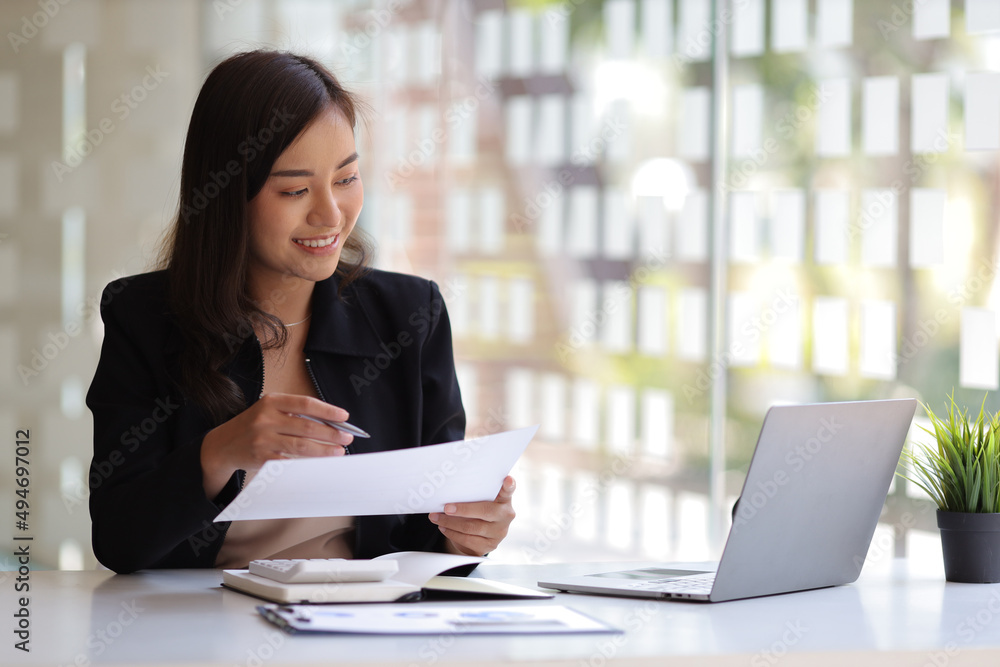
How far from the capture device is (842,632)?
40.8 inches

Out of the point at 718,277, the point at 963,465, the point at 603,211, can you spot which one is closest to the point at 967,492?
the point at 963,465

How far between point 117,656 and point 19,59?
2.80 m

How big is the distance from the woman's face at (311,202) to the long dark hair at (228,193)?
0.06ft

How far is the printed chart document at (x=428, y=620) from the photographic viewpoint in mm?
979

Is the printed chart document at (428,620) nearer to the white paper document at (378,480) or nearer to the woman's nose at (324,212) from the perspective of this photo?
the white paper document at (378,480)

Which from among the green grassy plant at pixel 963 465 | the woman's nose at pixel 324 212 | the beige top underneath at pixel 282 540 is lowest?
the beige top underneath at pixel 282 540

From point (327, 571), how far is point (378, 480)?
0.11 meters

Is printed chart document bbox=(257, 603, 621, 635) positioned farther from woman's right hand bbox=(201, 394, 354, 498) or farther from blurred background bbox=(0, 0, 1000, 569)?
blurred background bbox=(0, 0, 1000, 569)

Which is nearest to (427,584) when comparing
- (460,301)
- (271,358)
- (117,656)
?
(117,656)

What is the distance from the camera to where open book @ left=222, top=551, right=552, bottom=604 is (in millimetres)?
1111

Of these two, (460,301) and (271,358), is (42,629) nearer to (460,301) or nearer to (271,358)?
(271,358)

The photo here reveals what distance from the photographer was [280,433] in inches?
46.1

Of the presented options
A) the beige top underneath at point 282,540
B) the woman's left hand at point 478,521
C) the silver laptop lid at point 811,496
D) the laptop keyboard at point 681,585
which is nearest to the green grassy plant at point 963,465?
the silver laptop lid at point 811,496

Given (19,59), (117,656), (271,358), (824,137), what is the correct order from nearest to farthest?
(117,656)
(271,358)
(19,59)
(824,137)
